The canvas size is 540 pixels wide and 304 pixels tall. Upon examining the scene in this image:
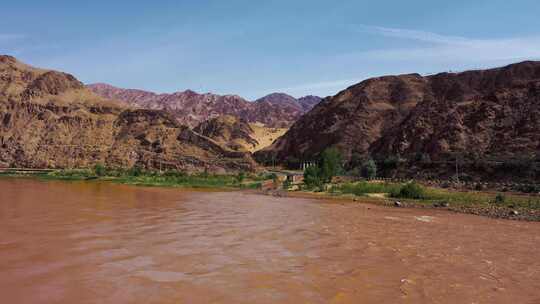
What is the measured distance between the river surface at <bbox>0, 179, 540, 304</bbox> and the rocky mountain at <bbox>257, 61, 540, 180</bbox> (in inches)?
1427

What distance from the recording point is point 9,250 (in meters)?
11.9

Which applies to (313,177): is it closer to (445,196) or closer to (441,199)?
(445,196)

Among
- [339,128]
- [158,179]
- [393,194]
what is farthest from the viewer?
[339,128]

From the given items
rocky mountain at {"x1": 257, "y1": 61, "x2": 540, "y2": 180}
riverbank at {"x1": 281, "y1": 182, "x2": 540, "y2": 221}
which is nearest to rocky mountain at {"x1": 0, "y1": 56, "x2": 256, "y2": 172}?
rocky mountain at {"x1": 257, "y1": 61, "x2": 540, "y2": 180}

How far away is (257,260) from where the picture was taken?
1165cm

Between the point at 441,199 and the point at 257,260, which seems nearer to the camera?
the point at 257,260

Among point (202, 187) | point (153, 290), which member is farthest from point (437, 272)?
point (202, 187)

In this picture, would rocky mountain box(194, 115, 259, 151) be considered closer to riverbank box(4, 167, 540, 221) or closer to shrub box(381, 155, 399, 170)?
riverbank box(4, 167, 540, 221)

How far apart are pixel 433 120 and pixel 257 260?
6396 centimetres

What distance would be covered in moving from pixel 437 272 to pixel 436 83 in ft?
298

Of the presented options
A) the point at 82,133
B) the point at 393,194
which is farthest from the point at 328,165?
the point at 82,133

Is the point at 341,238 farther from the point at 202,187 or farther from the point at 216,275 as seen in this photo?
the point at 202,187

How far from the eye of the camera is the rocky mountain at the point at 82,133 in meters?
81.5

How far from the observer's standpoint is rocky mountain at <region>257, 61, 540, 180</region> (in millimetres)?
55344
